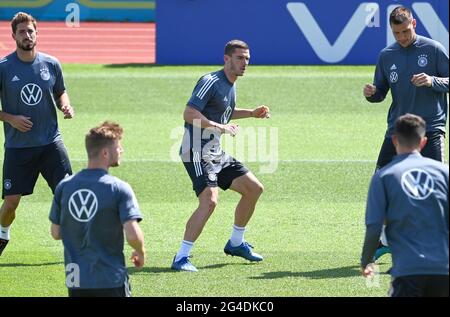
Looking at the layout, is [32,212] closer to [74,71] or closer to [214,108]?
[214,108]

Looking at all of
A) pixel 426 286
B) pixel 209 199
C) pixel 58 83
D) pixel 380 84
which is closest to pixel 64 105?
pixel 58 83

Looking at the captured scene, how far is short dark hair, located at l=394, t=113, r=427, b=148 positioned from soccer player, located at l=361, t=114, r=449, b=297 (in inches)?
1.5

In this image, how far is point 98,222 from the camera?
25.1 ft

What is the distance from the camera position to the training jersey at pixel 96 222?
7.61 meters

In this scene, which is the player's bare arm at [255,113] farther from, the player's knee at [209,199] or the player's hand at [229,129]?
the player's knee at [209,199]

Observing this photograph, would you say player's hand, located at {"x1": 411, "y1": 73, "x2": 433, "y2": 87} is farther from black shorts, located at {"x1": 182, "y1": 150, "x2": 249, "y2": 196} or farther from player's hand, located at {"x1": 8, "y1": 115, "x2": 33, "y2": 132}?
player's hand, located at {"x1": 8, "y1": 115, "x2": 33, "y2": 132}

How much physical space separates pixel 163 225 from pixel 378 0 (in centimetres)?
1452

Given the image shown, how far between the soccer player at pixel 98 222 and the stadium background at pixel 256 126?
2339 mm

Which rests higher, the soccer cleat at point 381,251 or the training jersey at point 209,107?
the training jersey at point 209,107

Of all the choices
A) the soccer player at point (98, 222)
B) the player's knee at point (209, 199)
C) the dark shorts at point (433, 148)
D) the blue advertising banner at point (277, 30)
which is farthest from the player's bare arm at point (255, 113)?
the blue advertising banner at point (277, 30)

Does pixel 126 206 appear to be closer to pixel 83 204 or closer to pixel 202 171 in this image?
pixel 83 204

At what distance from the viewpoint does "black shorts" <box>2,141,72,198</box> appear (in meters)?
11.3

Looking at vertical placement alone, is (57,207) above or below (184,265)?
above

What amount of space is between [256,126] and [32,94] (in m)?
9.50
